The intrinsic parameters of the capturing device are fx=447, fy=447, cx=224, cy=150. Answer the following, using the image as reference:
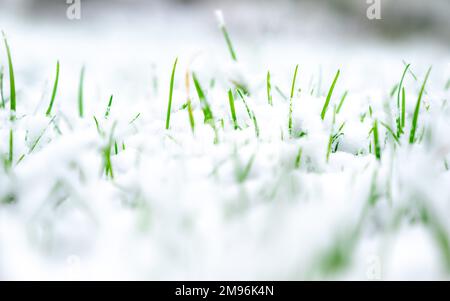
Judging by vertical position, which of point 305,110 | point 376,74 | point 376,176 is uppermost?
point 376,74

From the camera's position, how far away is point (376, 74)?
5.88 feet

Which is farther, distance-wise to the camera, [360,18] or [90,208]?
[360,18]

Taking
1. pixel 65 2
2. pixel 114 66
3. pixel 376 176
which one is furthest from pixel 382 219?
pixel 65 2

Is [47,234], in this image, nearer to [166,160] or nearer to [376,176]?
[166,160]

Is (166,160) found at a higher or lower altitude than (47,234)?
higher

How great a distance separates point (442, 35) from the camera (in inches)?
205

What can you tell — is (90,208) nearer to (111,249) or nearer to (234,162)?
(111,249)

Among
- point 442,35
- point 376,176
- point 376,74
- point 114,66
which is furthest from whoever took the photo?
point 442,35

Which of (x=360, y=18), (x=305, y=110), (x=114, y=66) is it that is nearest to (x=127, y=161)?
(x=305, y=110)

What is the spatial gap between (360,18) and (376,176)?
17.2 ft
